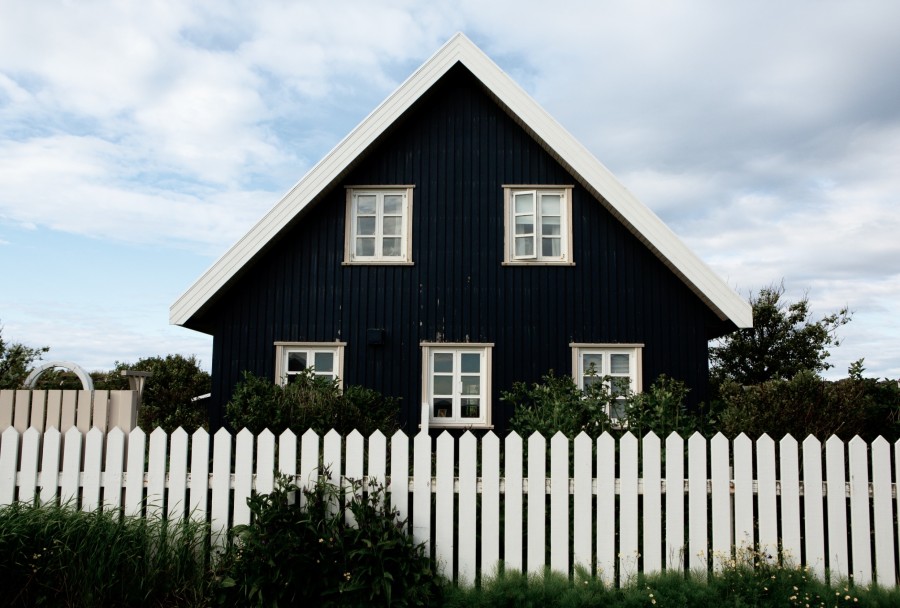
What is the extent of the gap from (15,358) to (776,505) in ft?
51.7

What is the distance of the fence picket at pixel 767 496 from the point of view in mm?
6934

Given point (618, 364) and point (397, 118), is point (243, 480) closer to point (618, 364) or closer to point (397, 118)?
point (397, 118)

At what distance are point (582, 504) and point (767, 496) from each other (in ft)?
5.67

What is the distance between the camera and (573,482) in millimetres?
6836

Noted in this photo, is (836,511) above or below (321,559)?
above

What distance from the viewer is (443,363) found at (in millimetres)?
12977

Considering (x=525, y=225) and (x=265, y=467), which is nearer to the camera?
(x=265, y=467)

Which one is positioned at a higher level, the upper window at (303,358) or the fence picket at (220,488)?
the upper window at (303,358)

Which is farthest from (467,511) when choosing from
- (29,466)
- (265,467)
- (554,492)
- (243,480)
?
(29,466)

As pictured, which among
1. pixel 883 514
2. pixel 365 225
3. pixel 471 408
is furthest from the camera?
pixel 365 225

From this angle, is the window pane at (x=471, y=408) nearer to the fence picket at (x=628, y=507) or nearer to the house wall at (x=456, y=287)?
the house wall at (x=456, y=287)

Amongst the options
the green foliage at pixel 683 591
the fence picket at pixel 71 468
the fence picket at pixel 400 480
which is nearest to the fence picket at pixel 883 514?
the green foliage at pixel 683 591

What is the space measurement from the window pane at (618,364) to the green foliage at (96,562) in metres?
7.96

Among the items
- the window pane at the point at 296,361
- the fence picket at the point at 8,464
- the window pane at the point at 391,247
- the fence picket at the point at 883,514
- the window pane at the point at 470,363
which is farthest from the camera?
the window pane at the point at 391,247
